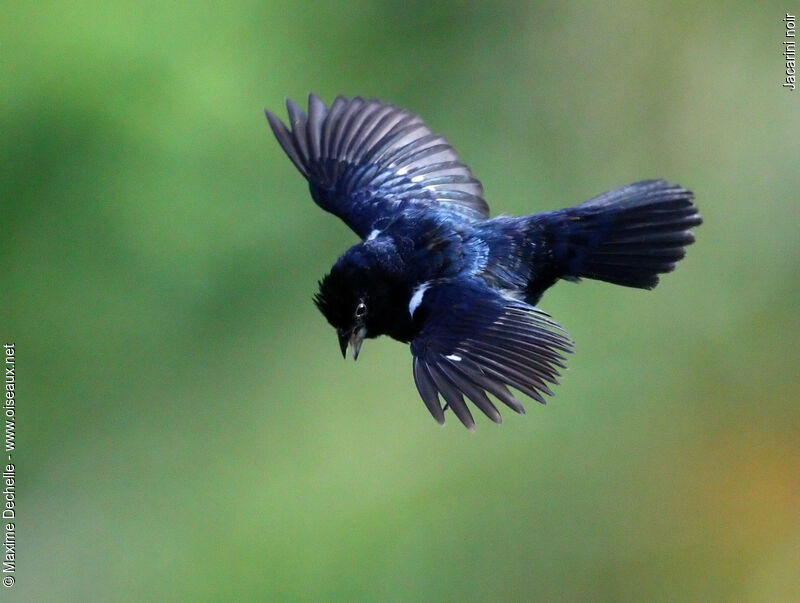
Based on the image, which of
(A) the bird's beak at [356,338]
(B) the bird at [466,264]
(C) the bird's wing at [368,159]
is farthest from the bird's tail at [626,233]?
(A) the bird's beak at [356,338]

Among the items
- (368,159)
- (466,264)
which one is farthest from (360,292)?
(368,159)

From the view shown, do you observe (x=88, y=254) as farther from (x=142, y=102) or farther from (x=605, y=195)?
(x=605, y=195)

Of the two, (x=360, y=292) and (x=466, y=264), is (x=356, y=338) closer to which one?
(x=360, y=292)

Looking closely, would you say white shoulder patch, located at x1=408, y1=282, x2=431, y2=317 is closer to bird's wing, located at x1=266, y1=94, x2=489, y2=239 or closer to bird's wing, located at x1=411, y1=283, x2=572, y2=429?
bird's wing, located at x1=411, y1=283, x2=572, y2=429

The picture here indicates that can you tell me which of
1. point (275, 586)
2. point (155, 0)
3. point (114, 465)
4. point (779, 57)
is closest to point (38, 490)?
point (114, 465)

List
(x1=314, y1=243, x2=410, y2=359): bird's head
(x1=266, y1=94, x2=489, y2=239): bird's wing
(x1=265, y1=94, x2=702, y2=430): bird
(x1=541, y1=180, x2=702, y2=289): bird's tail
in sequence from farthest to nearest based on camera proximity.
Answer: (x1=266, y1=94, x2=489, y2=239): bird's wing, (x1=541, y1=180, x2=702, y2=289): bird's tail, (x1=314, y1=243, x2=410, y2=359): bird's head, (x1=265, y1=94, x2=702, y2=430): bird

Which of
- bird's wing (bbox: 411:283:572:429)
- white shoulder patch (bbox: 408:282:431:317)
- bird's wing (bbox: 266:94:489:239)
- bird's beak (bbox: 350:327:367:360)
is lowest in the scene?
bird's wing (bbox: 411:283:572:429)

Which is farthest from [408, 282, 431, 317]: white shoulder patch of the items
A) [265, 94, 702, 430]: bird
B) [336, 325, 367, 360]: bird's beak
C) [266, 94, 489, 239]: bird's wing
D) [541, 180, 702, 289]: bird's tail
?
[266, 94, 489, 239]: bird's wing

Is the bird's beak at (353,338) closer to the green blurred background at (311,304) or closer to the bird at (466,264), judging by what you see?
the bird at (466,264)

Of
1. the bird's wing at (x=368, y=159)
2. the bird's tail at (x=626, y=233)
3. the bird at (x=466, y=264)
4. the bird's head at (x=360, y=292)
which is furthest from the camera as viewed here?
the bird's wing at (x=368, y=159)
